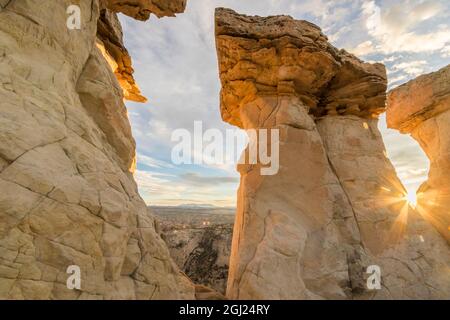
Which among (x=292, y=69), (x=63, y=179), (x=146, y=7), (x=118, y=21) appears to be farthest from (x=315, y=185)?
(x=118, y=21)

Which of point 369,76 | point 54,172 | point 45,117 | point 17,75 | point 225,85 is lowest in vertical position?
point 54,172

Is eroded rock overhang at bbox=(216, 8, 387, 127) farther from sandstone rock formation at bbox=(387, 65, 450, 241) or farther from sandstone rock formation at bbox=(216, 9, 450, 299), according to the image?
sandstone rock formation at bbox=(387, 65, 450, 241)

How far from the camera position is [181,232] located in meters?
22.1

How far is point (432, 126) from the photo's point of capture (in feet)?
29.4

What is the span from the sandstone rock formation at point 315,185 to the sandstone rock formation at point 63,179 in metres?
2.58

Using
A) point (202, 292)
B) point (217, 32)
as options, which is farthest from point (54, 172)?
point (217, 32)

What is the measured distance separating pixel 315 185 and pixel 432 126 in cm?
605

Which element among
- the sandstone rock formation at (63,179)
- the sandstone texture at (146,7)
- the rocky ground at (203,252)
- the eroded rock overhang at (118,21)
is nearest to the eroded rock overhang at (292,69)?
the sandstone texture at (146,7)

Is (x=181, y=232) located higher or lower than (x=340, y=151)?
lower

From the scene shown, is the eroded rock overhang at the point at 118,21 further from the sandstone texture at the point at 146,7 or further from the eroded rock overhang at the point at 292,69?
the eroded rock overhang at the point at 292,69
